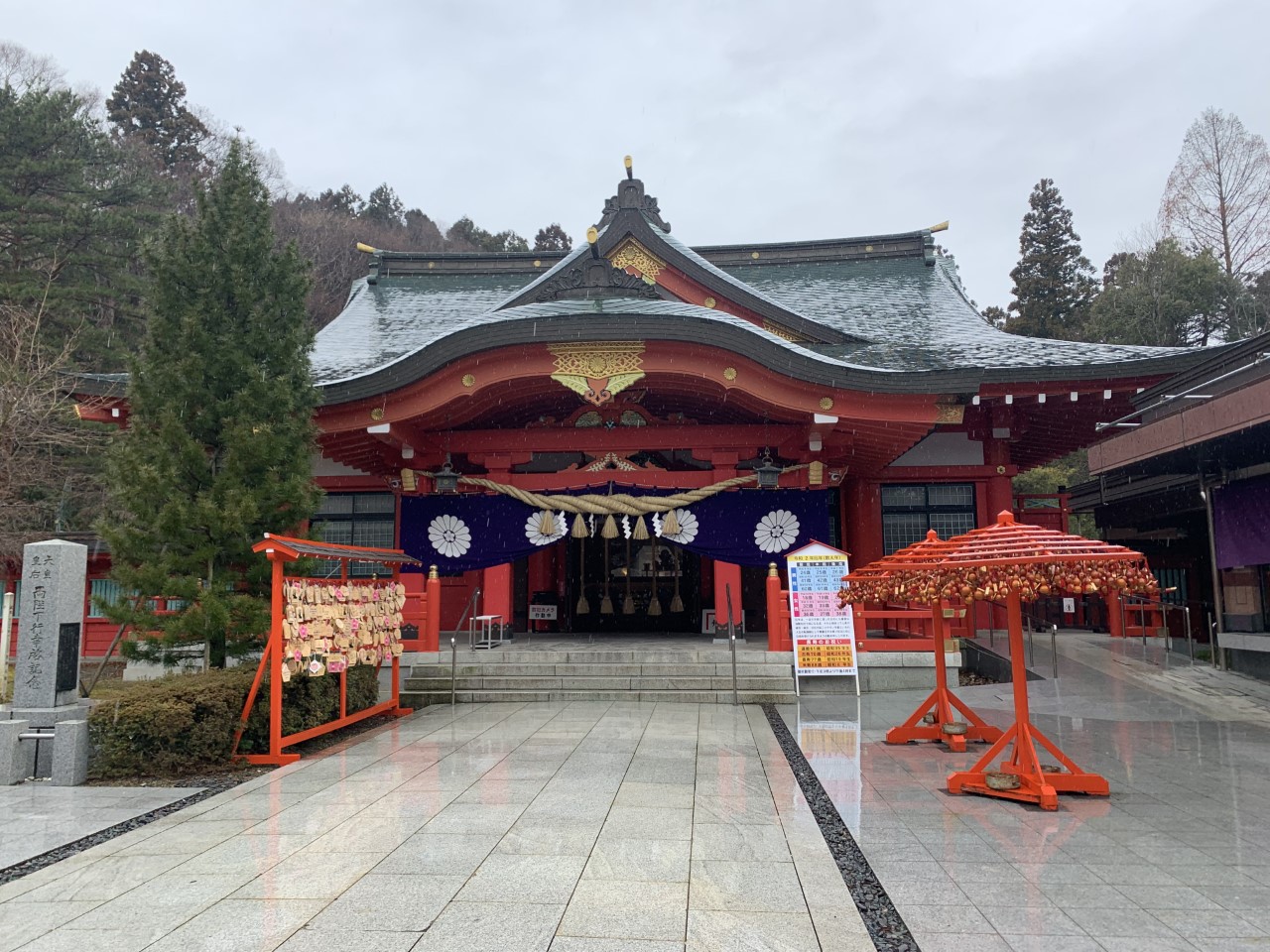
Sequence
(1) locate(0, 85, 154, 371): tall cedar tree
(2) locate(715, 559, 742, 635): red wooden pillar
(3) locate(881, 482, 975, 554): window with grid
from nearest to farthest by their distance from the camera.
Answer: (2) locate(715, 559, 742, 635): red wooden pillar → (3) locate(881, 482, 975, 554): window with grid → (1) locate(0, 85, 154, 371): tall cedar tree

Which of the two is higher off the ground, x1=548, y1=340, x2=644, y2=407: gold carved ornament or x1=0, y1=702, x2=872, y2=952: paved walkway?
x1=548, y1=340, x2=644, y2=407: gold carved ornament

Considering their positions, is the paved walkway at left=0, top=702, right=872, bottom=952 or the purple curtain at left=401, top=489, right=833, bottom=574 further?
the purple curtain at left=401, top=489, right=833, bottom=574

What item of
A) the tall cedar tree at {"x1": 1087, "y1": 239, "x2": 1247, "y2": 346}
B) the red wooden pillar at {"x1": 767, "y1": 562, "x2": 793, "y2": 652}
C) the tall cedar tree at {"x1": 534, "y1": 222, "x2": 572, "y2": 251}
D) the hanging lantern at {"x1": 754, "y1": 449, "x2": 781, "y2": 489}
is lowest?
the red wooden pillar at {"x1": 767, "y1": 562, "x2": 793, "y2": 652}

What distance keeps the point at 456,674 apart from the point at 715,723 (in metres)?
3.85

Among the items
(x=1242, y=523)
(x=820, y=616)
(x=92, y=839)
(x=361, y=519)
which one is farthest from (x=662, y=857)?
(x=1242, y=523)

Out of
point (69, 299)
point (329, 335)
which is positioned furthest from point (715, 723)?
point (69, 299)

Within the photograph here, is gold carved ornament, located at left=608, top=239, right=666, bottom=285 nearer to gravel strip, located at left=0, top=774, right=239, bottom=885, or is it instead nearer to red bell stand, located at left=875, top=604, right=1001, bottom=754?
red bell stand, located at left=875, top=604, right=1001, bottom=754

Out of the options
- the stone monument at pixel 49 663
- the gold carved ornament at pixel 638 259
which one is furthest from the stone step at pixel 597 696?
the gold carved ornament at pixel 638 259

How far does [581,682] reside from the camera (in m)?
10.7

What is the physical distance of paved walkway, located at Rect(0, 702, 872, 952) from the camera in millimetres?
3602

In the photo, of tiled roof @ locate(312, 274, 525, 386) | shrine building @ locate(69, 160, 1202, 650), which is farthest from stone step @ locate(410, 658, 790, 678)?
tiled roof @ locate(312, 274, 525, 386)

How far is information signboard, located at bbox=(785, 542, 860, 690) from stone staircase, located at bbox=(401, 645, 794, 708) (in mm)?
402

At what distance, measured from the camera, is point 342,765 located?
23.2 feet

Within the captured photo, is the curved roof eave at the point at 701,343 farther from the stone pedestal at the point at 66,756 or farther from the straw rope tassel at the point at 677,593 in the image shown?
the straw rope tassel at the point at 677,593
